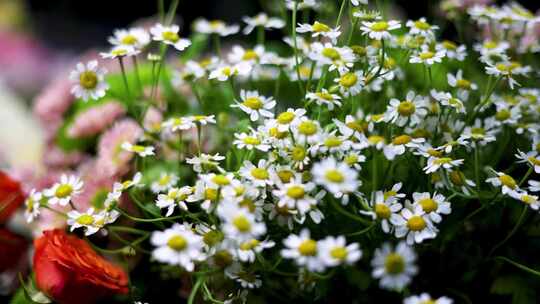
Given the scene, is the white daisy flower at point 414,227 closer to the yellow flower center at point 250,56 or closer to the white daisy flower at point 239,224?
the white daisy flower at point 239,224

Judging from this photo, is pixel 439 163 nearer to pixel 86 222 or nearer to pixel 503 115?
pixel 503 115

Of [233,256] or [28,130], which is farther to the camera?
[28,130]

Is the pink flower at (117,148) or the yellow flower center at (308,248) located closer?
the yellow flower center at (308,248)

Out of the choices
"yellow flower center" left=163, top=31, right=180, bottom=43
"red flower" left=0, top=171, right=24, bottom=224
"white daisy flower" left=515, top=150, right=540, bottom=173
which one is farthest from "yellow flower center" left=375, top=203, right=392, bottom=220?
"red flower" left=0, top=171, right=24, bottom=224

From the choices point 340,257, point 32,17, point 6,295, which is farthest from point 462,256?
point 32,17

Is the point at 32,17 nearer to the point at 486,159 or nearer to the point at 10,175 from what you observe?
the point at 10,175

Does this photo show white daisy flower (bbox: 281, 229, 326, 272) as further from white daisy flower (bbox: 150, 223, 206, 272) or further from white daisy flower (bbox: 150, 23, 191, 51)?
white daisy flower (bbox: 150, 23, 191, 51)

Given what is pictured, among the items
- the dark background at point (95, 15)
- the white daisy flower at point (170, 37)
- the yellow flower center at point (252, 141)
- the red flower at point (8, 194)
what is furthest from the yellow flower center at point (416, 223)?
the dark background at point (95, 15)
